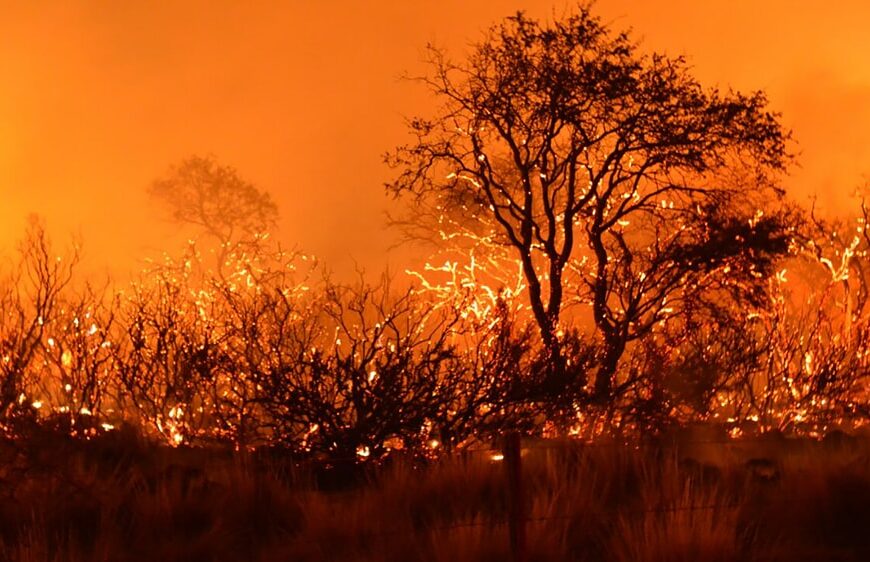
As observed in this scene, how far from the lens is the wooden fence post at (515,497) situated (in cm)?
757

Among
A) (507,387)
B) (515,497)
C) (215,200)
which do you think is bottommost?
(515,497)

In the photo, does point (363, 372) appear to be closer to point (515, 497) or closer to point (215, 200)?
point (515, 497)

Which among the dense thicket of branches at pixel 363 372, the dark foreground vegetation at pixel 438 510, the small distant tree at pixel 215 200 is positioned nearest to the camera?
the dark foreground vegetation at pixel 438 510

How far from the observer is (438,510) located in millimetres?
9680

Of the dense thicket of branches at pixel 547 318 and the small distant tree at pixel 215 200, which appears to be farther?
the small distant tree at pixel 215 200

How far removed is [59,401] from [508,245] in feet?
23.8

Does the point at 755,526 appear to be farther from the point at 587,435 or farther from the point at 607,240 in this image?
the point at 607,240

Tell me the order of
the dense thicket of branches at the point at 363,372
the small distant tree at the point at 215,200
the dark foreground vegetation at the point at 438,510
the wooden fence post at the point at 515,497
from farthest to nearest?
the small distant tree at the point at 215,200
the dense thicket of branches at the point at 363,372
the dark foreground vegetation at the point at 438,510
the wooden fence post at the point at 515,497

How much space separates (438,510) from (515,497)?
83.8 inches

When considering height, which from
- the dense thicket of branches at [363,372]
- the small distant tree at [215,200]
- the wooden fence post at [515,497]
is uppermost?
the small distant tree at [215,200]

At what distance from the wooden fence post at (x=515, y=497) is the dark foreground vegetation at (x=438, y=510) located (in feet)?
1.53

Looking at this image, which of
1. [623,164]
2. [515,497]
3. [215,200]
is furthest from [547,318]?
[215,200]

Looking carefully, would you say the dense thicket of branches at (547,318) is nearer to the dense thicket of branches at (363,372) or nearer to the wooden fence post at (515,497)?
the dense thicket of branches at (363,372)

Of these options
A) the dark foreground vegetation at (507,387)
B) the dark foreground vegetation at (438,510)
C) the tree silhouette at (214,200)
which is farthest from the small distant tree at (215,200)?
the dark foreground vegetation at (438,510)
